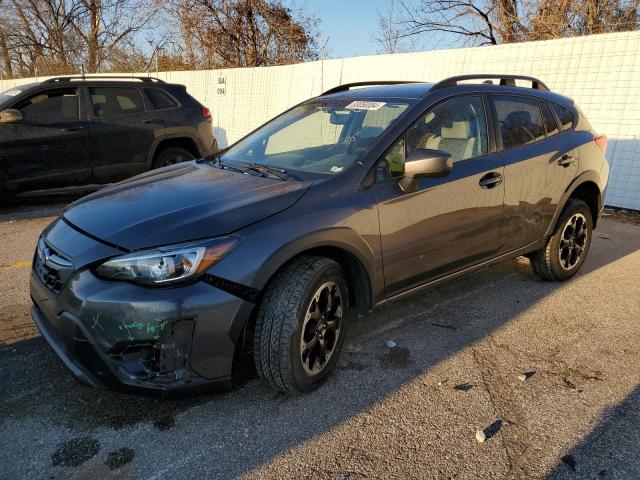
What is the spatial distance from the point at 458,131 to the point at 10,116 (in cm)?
572

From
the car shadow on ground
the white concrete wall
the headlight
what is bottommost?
the car shadow on ground

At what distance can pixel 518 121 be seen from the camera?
4.02 meters


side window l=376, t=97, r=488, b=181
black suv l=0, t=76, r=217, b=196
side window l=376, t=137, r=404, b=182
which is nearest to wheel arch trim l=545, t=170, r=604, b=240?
side window l=376, t=97, r=488, b=181

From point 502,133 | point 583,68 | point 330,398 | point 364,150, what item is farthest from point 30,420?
point 583,68

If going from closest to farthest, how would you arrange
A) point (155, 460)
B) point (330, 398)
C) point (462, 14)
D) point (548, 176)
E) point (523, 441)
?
point (155, 460)
point (523, 441)
point (330, 398)
point (548, 176)
point (462, 14)

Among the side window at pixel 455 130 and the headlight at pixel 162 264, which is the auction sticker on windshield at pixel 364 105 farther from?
the headlight at pixel 162 264

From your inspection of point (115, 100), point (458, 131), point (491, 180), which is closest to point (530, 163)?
point (491, 180)

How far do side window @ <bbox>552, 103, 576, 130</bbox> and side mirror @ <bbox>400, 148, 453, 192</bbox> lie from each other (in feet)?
6.31

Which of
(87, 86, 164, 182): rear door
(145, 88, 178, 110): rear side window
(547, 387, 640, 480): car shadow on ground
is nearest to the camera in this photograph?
(547, 387, 640, 480): car shadow on ground

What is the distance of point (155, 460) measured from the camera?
2.30 m

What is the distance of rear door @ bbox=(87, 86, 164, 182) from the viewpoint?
7.20m

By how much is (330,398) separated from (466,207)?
157 cm

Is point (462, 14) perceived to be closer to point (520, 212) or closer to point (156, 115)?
point (156, 115)

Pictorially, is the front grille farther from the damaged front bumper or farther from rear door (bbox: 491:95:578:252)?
rear door (bbox: 491:95:578:252)
